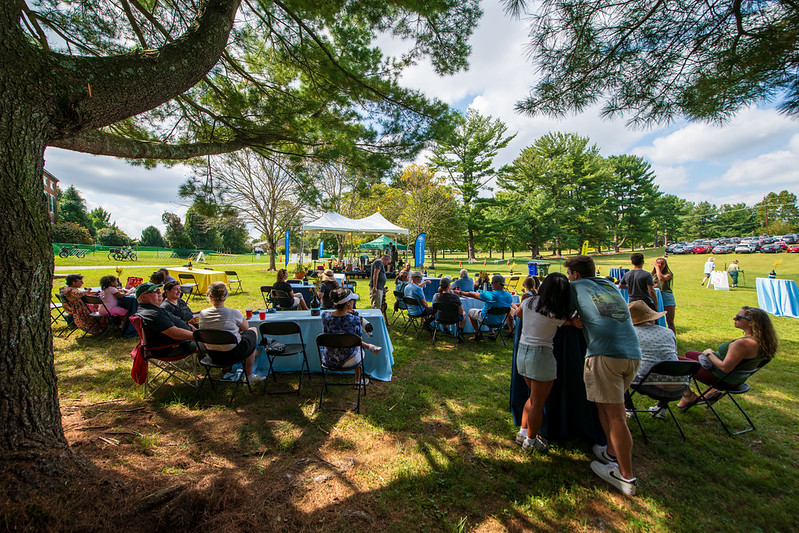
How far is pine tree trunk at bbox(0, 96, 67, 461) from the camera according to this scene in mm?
1615

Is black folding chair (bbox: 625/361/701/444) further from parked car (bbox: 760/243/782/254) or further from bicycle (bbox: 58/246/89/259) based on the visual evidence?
parked car (bbox: 760/243/782/254)

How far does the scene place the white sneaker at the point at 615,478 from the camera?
2.16 metres

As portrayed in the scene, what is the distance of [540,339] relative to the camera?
95.1 inches

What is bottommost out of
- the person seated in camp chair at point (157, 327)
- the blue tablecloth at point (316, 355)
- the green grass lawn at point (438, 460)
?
the green grass lawn at point (438, 460)

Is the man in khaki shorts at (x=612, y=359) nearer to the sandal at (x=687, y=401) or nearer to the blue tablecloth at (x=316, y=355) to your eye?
the sandal at (x=687, y=401)

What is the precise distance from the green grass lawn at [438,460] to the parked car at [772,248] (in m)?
43.5

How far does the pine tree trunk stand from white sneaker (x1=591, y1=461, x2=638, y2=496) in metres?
3.64

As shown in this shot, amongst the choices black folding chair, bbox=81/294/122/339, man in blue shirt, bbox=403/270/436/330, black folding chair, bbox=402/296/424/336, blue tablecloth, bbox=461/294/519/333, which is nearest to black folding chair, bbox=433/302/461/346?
man in blue shirt, bbox=403/270/436/330

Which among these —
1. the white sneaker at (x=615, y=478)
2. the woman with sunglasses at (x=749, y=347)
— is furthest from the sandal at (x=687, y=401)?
the white sneaker at (x=615, y=478)

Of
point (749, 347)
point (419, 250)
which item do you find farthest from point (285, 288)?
point (419, 250)

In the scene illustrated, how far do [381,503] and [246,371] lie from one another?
2288 mm

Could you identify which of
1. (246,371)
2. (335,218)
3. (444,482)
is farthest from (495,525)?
(335,218)

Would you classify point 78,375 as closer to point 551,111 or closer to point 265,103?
point 265,103

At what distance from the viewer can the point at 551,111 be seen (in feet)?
10.6
